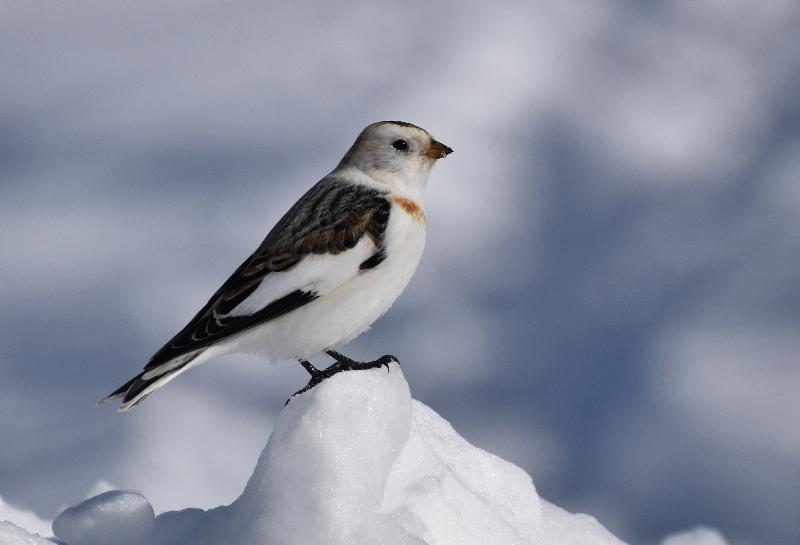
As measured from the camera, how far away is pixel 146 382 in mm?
6496

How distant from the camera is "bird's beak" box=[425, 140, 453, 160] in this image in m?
7.52

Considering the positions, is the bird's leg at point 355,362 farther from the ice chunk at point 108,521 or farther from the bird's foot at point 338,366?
the ice chunk at point 108,521

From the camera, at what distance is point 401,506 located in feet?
22.0

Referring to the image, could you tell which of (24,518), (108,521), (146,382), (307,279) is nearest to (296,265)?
(307,279)

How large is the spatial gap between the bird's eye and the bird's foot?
1516mm

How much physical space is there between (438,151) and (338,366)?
5.59ft

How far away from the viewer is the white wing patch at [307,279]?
6.70m

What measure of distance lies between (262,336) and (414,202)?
1.46m

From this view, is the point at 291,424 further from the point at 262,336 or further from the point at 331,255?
the point at 331,255

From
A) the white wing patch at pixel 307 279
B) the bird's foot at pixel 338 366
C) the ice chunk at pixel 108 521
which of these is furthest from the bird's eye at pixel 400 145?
the ice chunk at pixel 108 521

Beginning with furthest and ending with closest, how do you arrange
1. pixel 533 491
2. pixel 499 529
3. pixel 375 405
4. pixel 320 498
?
pixel 533 491
pixel 499 529
pixel 375 405
pixel 320 498

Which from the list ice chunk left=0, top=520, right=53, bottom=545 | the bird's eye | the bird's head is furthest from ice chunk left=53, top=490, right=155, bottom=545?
the bird's eye

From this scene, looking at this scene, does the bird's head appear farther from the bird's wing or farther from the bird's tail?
the bird's tail

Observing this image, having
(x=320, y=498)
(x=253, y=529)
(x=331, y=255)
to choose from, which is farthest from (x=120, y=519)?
(x=331, y=255)
